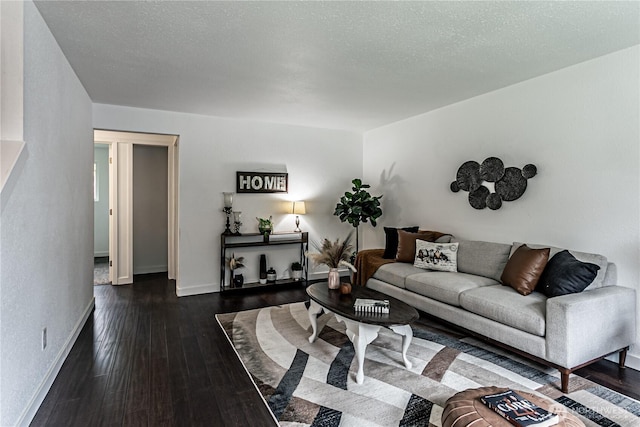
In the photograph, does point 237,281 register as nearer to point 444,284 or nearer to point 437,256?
point 437,256

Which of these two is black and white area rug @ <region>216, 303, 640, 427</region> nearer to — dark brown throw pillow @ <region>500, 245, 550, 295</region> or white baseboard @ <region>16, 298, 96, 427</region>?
dark brown throw pillow @ <region>500, 245, 550, 295</region>

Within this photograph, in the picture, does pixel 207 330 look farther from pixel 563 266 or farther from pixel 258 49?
pixel 563 266

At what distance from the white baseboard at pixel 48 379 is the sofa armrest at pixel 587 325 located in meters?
3.36

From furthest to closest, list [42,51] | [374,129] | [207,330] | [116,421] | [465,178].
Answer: [374,129] < [465,178] < [207,330] < [42,51] < [116,421]

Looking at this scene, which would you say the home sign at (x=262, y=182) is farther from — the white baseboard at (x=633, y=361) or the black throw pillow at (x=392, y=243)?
the white baseboard at (x=633, y=361)

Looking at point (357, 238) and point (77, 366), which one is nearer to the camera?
point (77, 366)

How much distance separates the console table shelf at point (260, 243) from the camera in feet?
16.2

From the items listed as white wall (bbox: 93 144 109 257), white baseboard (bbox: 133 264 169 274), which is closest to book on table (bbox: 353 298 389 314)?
white baseboard (bbox: 133 264 169 274)

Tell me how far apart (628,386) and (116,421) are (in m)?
3.42

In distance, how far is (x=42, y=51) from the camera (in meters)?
2.33

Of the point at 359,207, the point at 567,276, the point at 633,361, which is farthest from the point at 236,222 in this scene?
the point at 633,361

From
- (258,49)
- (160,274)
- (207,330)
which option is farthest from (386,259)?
(160,274)

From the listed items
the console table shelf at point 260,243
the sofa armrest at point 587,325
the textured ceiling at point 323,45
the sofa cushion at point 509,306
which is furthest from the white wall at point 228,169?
the sofa armrest at point 587,325

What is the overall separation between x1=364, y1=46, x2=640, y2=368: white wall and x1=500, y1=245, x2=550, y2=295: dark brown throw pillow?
420 millimetres
